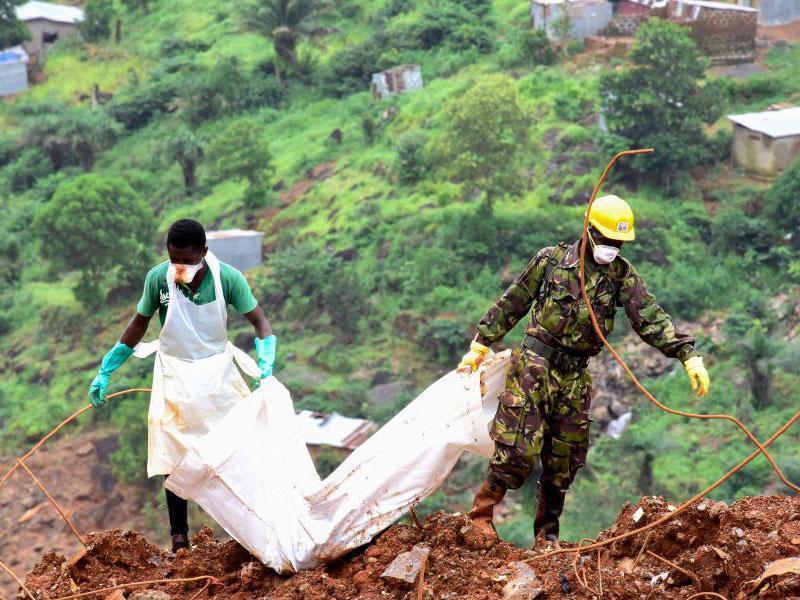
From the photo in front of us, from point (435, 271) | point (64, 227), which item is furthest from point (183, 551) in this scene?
point (64, 227)

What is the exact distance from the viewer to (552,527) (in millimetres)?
5152

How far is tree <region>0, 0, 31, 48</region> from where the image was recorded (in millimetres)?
42188

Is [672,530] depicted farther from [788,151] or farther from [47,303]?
[47,303]

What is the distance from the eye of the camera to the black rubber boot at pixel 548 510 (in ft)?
16.8

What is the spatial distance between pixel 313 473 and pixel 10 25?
4037 cm

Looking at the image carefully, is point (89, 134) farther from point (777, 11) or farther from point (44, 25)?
point (777, 11)

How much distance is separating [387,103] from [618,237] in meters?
31.4

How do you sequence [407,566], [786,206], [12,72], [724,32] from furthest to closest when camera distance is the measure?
[12,72] < [724,32] < [786,206] < [407,566]

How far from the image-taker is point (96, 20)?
144 feet

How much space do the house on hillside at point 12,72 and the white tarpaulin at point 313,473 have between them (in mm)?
41254

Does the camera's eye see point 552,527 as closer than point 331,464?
Yes

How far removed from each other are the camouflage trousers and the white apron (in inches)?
42.7

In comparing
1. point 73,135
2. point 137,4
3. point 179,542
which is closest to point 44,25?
point 137,4

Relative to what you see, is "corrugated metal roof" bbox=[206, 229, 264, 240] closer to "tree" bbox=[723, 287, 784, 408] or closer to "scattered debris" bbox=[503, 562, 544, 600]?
"tree" bbox=[723, 287, 784, 408]
